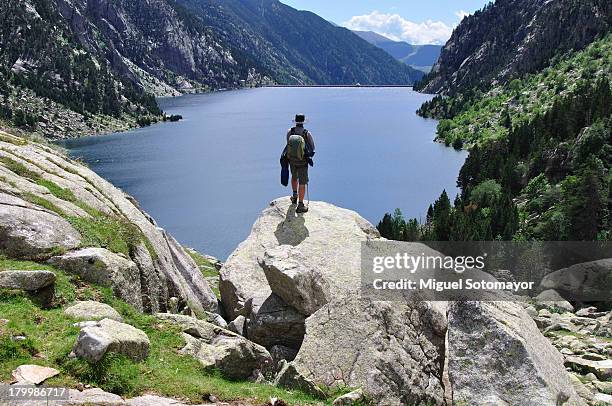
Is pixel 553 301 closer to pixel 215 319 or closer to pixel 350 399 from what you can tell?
pixel 215 319

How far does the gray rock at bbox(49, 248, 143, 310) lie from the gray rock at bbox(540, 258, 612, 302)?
106 feet

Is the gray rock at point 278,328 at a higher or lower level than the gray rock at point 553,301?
higher

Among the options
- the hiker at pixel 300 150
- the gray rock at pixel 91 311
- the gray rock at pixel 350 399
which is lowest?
the gray rock at pixel 350 399

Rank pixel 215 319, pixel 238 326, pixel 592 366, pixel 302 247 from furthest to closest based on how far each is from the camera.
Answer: pixel 302 247
pixel 215 319
pixel 592 366
pixel 238 326

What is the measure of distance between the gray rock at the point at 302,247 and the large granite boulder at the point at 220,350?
373cm

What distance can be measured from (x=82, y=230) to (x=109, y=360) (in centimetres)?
594

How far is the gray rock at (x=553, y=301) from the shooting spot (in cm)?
3054

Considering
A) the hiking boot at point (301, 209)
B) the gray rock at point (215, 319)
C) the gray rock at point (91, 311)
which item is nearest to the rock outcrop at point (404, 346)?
the gray rock at point (215, 319)

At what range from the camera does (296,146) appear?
68.6 ft

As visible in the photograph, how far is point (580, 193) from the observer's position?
6500cm

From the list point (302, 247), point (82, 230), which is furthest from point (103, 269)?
point (302, 247)

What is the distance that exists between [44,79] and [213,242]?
163 metres

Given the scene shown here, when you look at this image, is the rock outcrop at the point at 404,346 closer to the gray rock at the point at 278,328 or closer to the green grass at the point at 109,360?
the gray rock at the point at 278,328

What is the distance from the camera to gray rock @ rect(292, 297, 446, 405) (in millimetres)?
11719
